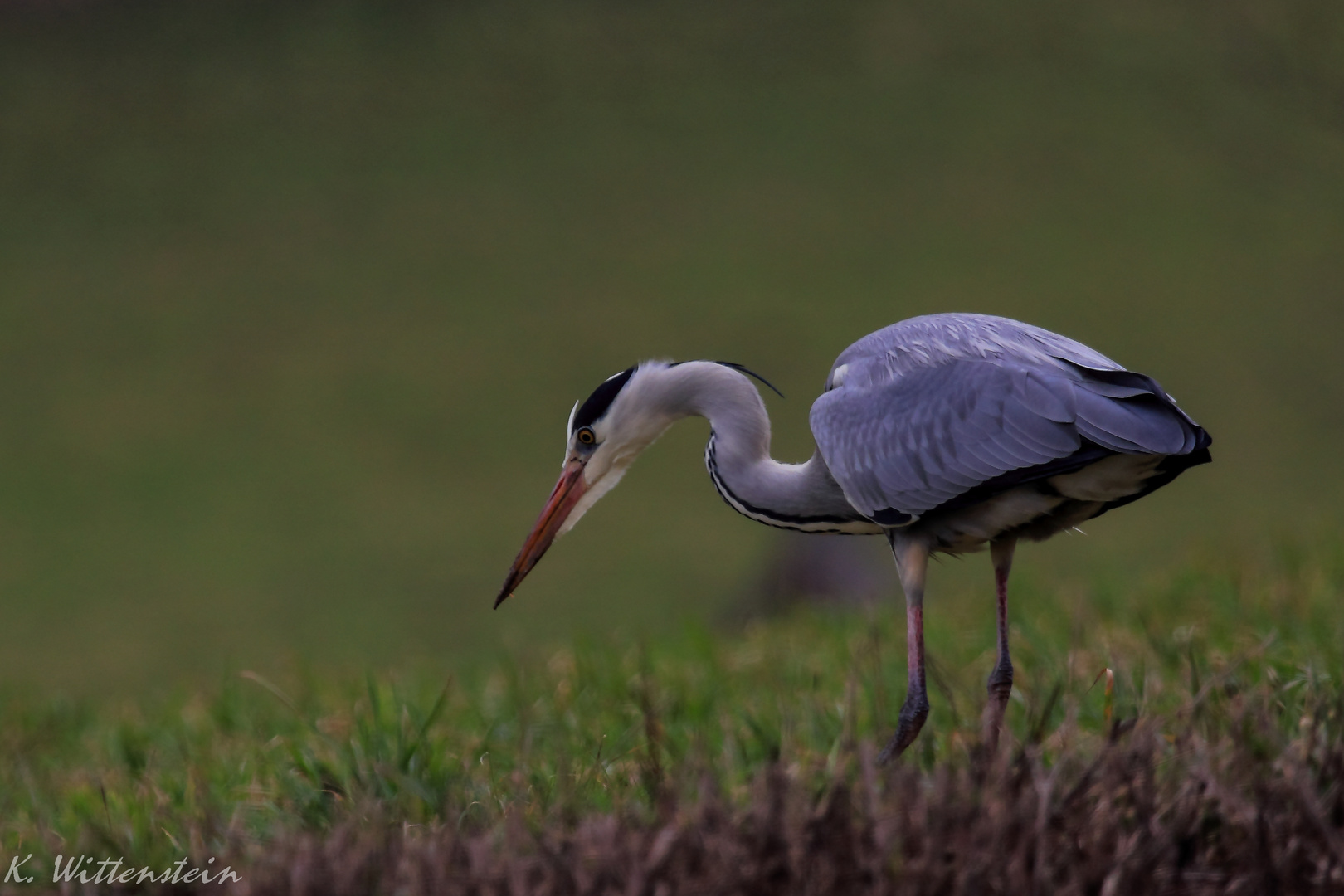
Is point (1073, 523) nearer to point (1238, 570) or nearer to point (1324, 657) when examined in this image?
point (1324, 657)

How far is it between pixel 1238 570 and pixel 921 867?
4.46 m

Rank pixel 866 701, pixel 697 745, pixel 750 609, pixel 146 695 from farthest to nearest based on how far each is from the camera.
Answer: pixel 750 609 < pixel 146 695 < pixel 866 701 < pixel 697 745

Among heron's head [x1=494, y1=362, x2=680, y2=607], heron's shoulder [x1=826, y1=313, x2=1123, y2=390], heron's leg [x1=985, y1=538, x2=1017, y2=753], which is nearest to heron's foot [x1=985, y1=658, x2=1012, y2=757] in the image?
heron's leg [x1=985, y1=538, x2=1017, y2=753]

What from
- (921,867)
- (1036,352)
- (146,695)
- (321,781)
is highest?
(1036,352)

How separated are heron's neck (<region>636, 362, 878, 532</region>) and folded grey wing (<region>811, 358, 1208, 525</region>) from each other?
15 cm

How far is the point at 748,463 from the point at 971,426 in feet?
2.21

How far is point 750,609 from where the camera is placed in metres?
9.82

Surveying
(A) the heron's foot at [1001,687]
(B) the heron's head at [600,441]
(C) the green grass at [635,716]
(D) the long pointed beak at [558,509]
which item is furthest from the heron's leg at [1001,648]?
(D) the long pointed beak at [558,509]

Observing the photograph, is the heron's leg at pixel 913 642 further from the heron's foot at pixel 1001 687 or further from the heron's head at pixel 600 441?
the heron's head at pixel 600 441

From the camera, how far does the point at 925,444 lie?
3.43m

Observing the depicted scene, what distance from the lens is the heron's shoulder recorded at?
11.3 ft

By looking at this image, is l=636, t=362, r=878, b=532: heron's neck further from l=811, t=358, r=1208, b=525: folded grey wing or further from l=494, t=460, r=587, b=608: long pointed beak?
l=494, t=460, r=587, b=608: long pointed beak

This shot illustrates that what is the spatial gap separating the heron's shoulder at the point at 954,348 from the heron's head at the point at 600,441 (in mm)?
524

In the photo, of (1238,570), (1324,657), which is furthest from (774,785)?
(1238,570)
